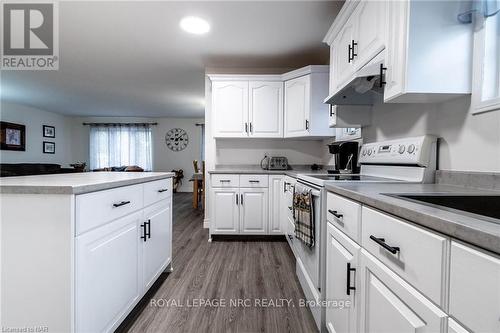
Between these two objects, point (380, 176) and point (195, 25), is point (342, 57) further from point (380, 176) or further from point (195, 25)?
point (195, 25)

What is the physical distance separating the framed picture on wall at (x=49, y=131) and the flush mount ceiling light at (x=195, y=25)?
6567mm

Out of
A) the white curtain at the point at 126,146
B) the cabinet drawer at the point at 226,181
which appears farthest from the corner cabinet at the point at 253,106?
the white curtain at the point at 126,146

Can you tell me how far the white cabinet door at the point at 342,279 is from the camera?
0.95m

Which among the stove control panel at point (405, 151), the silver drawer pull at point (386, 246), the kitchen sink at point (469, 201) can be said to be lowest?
the silver drawer pull at point (386, 246)

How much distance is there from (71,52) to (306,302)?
378 centimetres

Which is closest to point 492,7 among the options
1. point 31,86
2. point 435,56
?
point 435,56

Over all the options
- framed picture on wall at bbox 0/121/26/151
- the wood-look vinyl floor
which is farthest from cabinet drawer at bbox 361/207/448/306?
framed picture on wall at bbox 0/121/26/151

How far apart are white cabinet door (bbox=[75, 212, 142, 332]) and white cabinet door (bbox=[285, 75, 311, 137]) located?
2.08 metres

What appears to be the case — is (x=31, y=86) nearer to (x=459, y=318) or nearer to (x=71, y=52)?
(x=71, y=52)

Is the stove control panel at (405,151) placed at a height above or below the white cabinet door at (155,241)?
above

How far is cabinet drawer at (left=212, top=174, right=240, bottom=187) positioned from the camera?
288cm

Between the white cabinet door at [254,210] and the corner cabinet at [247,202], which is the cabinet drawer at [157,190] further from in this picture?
the white cabinet door at [254,210]

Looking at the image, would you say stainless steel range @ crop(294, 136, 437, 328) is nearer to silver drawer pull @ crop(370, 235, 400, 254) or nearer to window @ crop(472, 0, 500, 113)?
window @ crop(472, 0, 500, 113)

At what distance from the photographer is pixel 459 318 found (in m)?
0.48
